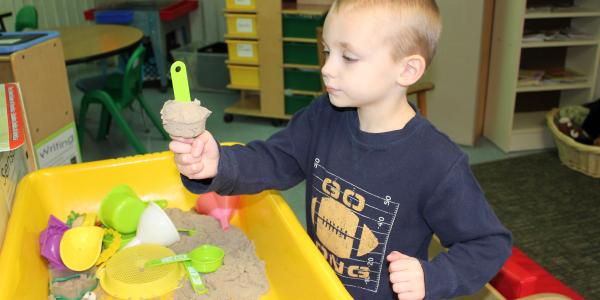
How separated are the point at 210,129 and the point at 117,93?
543mm

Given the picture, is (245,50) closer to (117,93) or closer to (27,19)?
(117,93)

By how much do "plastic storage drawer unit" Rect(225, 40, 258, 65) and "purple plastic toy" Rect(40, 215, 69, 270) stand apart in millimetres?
1833

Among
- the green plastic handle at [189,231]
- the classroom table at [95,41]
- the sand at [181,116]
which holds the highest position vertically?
the sand at [181,116]

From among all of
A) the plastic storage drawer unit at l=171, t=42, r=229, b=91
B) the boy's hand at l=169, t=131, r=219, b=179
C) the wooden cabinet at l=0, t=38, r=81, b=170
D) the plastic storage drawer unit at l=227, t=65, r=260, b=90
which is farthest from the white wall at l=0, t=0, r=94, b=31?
the boy's hand at l=169, t=131, r=219, b=179

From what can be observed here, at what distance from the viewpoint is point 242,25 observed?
8.50ft

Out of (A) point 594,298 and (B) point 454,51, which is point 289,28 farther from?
(A) point 594,298

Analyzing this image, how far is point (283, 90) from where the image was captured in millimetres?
2654

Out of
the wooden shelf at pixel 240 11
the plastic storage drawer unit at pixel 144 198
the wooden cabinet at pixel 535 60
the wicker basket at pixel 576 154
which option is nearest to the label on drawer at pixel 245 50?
the wooden shelf at pixel 240 11

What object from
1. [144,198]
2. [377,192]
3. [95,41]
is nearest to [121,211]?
[144,198]

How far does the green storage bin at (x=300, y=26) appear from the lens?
8.04 ft

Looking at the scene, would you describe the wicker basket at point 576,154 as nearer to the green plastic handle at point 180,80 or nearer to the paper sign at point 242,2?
the paper sign at point 242,2

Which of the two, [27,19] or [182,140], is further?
[27,19]

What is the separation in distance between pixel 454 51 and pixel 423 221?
1743 millimetres

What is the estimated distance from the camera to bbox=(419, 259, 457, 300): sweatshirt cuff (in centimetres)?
65
